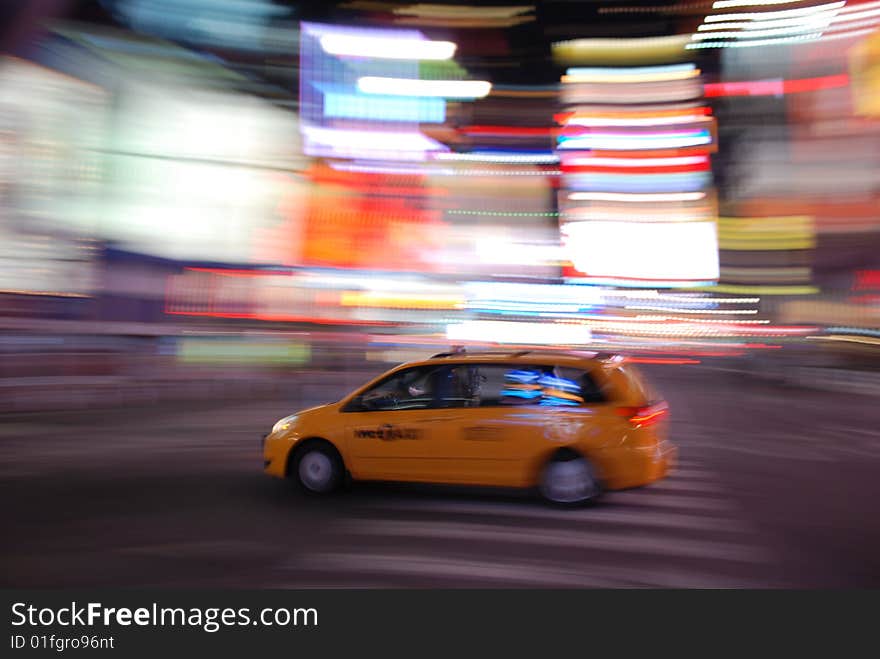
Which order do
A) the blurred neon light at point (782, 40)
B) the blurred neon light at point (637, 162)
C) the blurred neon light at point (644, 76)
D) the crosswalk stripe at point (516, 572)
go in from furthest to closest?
the blurred neon light at point (644, 76)
the blurred neon light at point (637, 162)
the blurred neon light at point (782, 40)
the crosswalk stripe at point (516, 572)

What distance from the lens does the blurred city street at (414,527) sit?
5.49m

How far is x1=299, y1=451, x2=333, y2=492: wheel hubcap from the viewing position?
25.7ft

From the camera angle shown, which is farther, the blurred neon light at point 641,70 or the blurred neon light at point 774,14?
the blurred neon light at point 641,70

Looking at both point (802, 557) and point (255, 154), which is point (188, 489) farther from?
point (255, 154)

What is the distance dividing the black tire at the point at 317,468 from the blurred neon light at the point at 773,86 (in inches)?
2178

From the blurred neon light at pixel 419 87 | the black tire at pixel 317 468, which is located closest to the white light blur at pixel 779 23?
the blurred neon light at pixel 419 87

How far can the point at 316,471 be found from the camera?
786 cm

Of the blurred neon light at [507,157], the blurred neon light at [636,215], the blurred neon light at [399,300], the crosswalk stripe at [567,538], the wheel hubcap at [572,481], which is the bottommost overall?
the crosswalk stripe at [567,538]

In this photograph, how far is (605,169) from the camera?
91062mm

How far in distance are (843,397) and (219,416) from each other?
16.2m

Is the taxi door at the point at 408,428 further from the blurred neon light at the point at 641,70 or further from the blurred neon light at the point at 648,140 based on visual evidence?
the blurred neon light at the point at 641,70

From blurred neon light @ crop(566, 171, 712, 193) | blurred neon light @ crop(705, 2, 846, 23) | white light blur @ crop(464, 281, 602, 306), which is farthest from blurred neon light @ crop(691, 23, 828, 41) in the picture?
white light blur @ crop(464, 281, 602, 306)

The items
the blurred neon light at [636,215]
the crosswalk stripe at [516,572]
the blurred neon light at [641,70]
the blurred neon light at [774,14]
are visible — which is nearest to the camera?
the crosswalk stripe at [516,572]

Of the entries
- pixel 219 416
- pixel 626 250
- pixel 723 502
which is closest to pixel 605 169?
pixel 626 250
